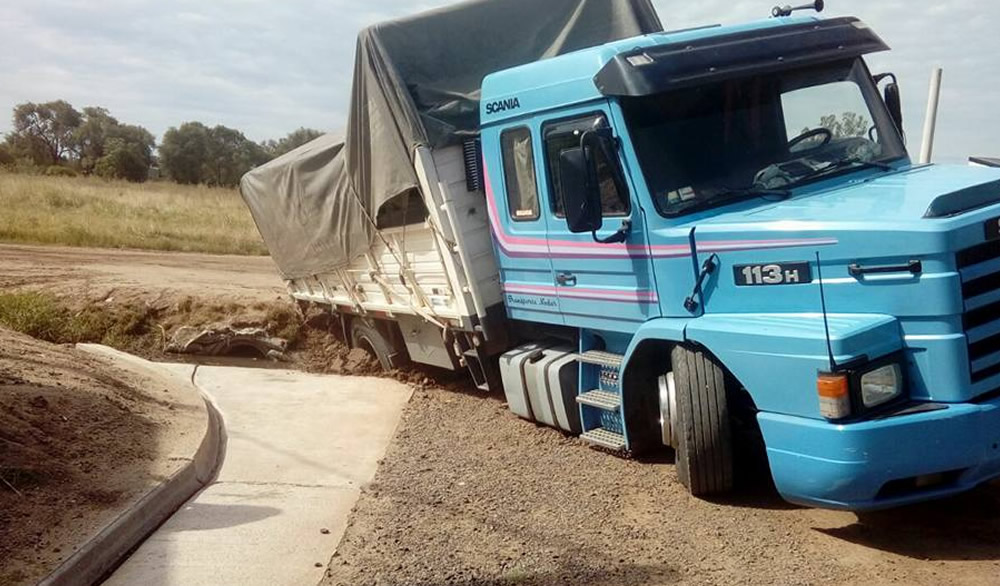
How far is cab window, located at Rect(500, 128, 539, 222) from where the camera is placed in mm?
7055

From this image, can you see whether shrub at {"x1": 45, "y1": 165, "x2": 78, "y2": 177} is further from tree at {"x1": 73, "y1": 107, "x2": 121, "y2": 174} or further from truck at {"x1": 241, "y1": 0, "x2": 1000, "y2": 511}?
truck at {"x1": 241, "y1": 0, "x2": 1000, "y2": 511}

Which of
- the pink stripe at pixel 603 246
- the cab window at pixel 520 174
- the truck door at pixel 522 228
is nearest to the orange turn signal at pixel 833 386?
the pink stripe at pixel 603 246

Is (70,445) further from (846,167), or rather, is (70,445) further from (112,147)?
(112,147)

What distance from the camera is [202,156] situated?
58938 mm

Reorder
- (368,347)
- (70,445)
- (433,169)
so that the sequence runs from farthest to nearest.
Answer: (368,347) < (433,169) < (70,445)

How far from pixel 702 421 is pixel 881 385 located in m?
1.17

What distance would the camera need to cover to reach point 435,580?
482 cm

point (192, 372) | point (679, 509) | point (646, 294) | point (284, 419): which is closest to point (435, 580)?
point (679, 509)

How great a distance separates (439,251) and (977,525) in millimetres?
4730

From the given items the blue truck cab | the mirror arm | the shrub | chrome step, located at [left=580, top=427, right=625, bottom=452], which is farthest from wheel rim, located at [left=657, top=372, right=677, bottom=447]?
the shrub

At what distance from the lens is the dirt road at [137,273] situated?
1323 centimetres

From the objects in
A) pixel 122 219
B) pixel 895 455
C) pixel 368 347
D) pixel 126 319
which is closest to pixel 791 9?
pixel 895 455

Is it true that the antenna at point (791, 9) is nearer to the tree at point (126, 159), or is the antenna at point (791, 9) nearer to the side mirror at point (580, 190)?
the side mirror at point (580, 190)

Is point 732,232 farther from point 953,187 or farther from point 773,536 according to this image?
point 773,536
